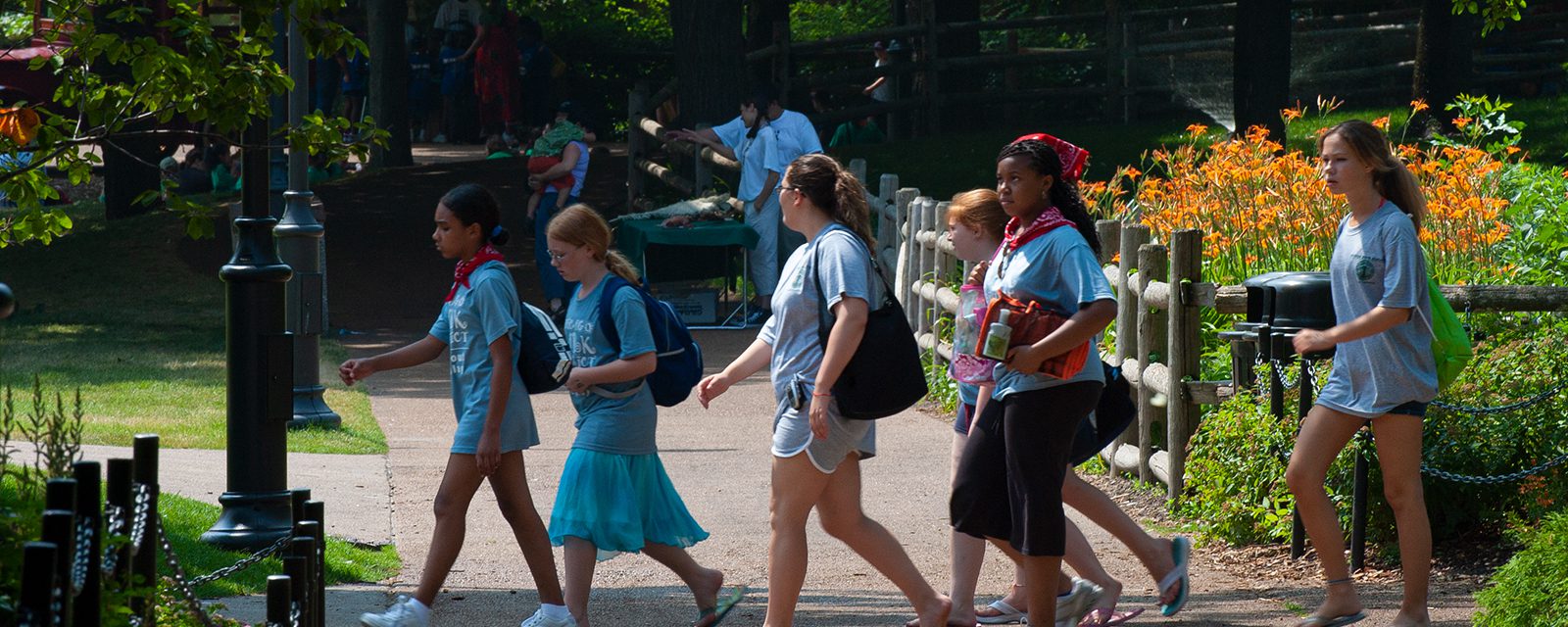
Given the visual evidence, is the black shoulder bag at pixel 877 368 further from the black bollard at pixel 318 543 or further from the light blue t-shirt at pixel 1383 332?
the black bollard at pixel 318 543

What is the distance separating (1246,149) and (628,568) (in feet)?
17.2

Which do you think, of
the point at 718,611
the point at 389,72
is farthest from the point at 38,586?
the point at 389,72

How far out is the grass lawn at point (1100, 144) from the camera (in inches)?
785

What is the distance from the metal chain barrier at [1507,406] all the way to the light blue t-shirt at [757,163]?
868 centimetres

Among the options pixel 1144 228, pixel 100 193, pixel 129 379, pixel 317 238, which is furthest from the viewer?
pixel 100 193

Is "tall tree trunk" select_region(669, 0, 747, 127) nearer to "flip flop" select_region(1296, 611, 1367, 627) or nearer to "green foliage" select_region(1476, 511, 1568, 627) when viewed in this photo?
"flip flop" select_region(1296, 611, 1367, 627)

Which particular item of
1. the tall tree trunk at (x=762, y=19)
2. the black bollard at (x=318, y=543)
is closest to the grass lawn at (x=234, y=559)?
the black bollard at (x=318, y=543)

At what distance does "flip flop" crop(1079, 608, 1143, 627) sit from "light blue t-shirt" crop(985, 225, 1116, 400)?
94cm

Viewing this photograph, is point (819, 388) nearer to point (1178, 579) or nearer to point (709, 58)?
point (1178, 579)

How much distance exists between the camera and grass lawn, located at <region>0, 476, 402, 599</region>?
625 centimetres

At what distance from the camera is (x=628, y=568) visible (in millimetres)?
7004

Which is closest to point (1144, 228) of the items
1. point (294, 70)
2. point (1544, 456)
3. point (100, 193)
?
point (1544, 456)

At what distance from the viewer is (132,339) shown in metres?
14.6

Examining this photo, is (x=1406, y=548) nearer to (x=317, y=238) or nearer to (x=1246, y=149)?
(x=1246, y=149)
